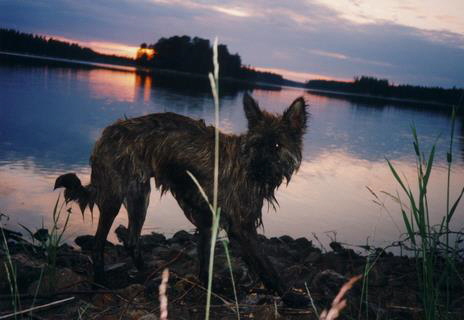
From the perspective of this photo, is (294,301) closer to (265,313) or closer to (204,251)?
(265,313)

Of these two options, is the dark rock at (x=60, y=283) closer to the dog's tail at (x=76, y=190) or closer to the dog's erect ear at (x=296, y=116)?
the dog's tail at (x=76, y=190)

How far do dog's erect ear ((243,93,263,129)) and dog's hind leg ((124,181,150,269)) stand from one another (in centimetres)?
149

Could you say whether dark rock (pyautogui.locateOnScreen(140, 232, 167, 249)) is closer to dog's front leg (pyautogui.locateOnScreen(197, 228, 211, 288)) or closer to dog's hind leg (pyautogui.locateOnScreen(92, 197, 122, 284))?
dog's hind leg (pyautogui.locateOnScreen(92, 197, 122, 284))

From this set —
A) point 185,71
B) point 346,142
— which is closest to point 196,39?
point 185,71

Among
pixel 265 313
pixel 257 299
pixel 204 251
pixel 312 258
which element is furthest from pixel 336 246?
pixel 265 313

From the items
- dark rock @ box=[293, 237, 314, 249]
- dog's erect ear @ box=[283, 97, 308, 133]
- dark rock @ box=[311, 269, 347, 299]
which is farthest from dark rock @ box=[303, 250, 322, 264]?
dog's erect ear @ box=[283, 97, 308, 133]

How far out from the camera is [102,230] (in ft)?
16.4

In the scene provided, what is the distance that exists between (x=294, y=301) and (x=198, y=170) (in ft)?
5.08

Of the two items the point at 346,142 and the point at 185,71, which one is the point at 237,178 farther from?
the point at 185,71

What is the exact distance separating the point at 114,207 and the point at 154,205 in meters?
3.96

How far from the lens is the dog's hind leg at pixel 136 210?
5.23 m

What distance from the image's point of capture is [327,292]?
4.63 meters

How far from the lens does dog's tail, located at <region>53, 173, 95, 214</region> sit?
498 cm

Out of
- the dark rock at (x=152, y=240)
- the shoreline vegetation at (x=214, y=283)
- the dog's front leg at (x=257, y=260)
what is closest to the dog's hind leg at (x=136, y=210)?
the shoreline vegetation at (x=214, y=283)
